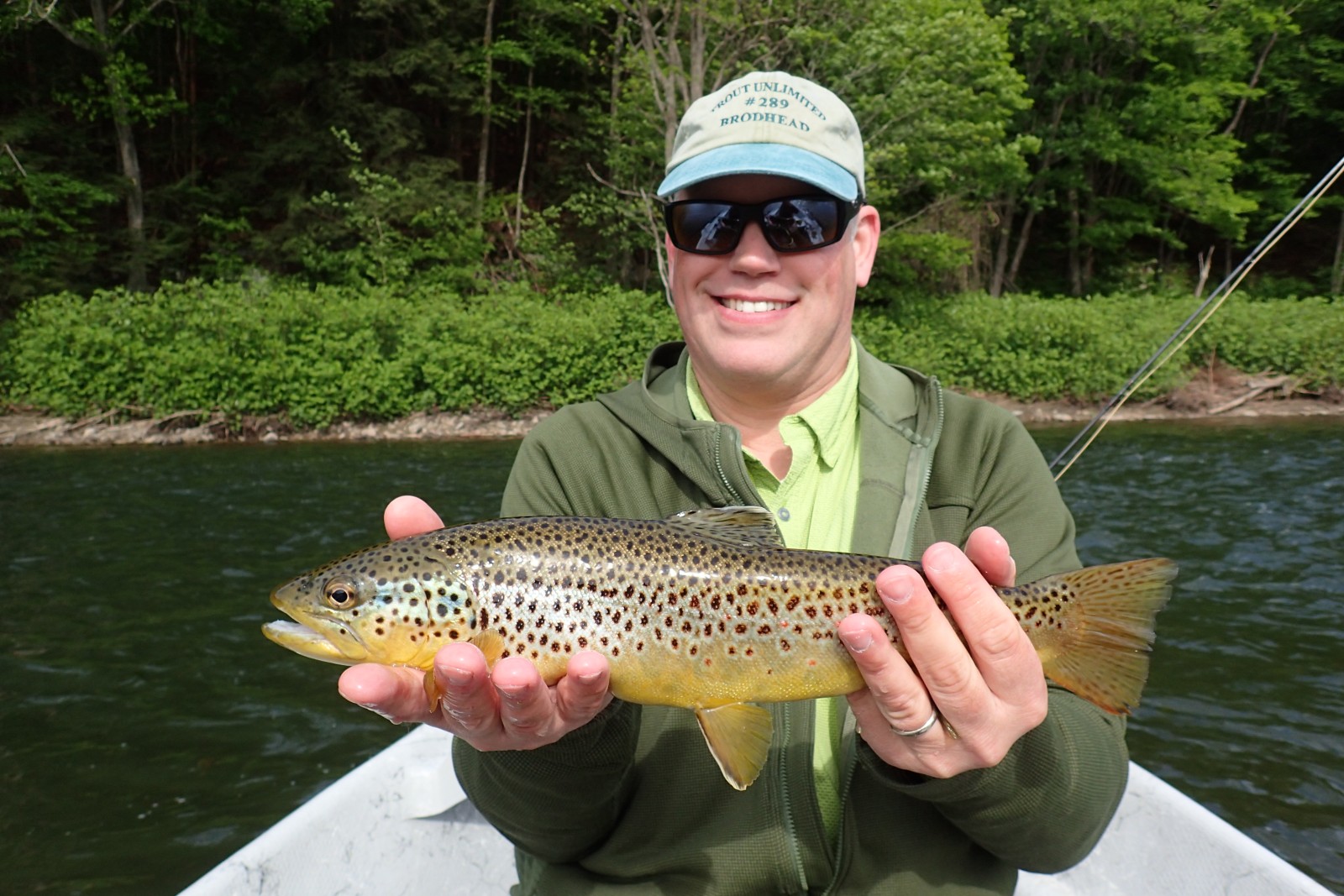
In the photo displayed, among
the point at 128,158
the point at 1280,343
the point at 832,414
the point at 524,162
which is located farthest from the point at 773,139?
the point at 524,162

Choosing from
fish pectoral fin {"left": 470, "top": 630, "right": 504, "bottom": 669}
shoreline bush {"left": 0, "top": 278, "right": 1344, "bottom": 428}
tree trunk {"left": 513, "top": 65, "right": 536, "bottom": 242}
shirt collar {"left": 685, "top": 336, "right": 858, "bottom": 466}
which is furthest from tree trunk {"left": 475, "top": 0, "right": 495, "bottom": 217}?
fish pectoral fin {"left": 470, "top": 630, "right": 504, "bottom": 669}

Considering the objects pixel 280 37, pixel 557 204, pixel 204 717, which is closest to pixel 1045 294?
pixel 557 204

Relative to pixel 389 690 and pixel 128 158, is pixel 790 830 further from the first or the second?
pixel 128 158

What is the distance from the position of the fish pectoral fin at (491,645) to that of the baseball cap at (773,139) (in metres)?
1.29

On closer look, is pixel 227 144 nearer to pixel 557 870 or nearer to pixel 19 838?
pixel 19 838

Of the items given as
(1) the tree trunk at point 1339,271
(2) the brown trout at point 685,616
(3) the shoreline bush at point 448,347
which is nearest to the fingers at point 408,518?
(2) the brown trout at point 685,616

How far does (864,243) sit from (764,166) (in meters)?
0.59

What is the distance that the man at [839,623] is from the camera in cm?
207

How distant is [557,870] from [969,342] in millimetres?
22606

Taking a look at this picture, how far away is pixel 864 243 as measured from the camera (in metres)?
3.05

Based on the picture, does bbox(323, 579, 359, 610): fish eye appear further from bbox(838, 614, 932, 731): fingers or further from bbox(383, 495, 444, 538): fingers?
bbox(838, 614, 932, 731): fingers

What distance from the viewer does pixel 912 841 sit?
241 centimetres

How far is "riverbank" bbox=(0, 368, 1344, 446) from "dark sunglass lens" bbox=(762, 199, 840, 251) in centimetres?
1695

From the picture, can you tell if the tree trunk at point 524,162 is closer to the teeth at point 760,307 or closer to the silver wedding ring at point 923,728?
the teeth at point 760,307
